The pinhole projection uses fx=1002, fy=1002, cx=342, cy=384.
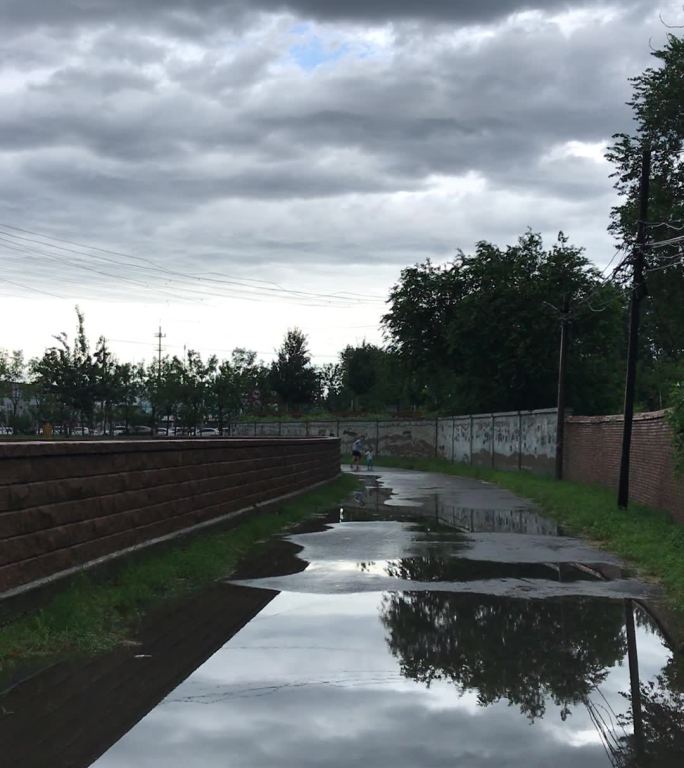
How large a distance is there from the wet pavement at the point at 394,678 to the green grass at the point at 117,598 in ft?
1.41

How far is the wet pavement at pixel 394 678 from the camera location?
5.49 m

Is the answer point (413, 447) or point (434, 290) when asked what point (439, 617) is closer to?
point (434, 290)

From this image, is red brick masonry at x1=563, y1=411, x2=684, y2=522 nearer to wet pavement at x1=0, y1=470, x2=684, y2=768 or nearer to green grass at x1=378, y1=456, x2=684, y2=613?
green grass at x1=378, y1=456, x2=684, y2=613

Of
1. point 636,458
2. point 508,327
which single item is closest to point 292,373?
point 508,327

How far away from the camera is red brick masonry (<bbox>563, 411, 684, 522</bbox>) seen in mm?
19047

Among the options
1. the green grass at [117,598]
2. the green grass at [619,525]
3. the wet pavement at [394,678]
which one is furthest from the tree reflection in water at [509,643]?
the green grass at [117,598]

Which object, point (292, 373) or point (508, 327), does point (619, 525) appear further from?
point (292, 373)

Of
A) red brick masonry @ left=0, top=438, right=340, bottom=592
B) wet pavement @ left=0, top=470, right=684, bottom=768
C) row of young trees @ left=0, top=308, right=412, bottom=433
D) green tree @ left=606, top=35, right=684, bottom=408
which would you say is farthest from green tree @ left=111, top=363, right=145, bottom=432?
wet pavement @ left=0, top=470, right=684, bottom=768

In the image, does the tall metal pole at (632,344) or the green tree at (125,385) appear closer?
the tall metal pole at (632,344)

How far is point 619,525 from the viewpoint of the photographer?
709 inches

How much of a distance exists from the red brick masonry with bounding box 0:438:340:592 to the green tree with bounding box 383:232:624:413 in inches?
1428

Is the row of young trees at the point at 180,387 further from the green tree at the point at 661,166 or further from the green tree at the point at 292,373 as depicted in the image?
the green tree at the point at 661,166

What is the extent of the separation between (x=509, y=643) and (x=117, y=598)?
3737mm

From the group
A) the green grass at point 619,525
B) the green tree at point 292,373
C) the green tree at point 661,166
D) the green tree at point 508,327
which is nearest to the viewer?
the green grass at point 619,525
